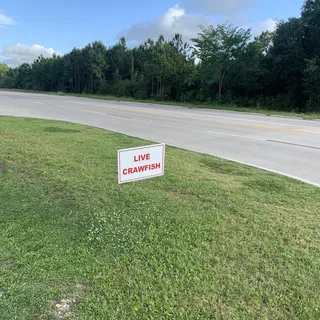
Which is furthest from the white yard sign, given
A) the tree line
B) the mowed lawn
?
the tree line

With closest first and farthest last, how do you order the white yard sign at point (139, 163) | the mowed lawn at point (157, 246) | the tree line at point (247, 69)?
the mowed lawn at point (157, 246), the white yard sign at point (139, 163), the tree line at point (247, 69)

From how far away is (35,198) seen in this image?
4.21m

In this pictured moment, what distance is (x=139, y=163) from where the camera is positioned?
3244 millimetres

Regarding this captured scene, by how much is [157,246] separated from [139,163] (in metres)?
0.86

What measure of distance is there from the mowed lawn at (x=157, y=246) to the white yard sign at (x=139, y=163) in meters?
0.63

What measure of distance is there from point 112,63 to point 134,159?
5791 centimetres

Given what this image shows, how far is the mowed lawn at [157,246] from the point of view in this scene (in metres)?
2.30

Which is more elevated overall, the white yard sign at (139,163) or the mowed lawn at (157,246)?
the white yard sign at (139,163)

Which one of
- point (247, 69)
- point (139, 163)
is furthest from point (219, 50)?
point (139, 163)

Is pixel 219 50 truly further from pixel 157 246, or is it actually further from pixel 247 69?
pixel 157 246

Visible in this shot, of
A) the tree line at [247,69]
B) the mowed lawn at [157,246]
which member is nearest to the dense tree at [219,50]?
the tree line at [247,69]

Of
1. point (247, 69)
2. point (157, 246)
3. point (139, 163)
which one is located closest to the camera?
point (157, 246)

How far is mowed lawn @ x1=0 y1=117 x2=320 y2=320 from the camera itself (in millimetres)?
2305

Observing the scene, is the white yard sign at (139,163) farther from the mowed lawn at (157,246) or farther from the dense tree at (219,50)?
the dense tree at (219,50)
